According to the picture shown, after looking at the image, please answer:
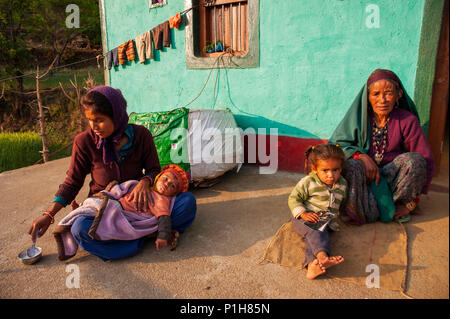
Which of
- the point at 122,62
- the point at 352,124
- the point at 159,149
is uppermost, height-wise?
the point at 122,62

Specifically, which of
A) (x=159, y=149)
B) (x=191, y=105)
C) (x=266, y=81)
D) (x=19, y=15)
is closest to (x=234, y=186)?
(x=159, y=149)

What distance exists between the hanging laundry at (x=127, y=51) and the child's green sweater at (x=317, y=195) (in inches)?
185

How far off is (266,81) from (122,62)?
10.7ft

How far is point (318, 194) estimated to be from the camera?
255 cm

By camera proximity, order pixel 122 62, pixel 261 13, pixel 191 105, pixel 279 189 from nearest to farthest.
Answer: pixel 279 189 → pixel 261 13 → pixel 191 105 → pixel 122 62

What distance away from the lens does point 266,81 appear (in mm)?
4410

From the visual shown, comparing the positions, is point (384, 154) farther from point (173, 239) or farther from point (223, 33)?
point (223, 33)

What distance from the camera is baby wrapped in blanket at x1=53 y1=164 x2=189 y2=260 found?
7.69 feet

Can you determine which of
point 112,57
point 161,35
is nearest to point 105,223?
point 161,35

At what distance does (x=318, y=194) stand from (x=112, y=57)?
17.9ft

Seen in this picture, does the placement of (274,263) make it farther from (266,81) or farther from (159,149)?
(266,81)

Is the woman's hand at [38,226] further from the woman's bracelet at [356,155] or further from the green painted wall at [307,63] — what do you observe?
the green painted wall at [307,63]

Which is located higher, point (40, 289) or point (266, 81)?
point (266, 81)

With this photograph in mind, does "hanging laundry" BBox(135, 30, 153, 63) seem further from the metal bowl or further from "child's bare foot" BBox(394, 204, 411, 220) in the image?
"child's bare foot" BBox(394, 204, 411, 220)
